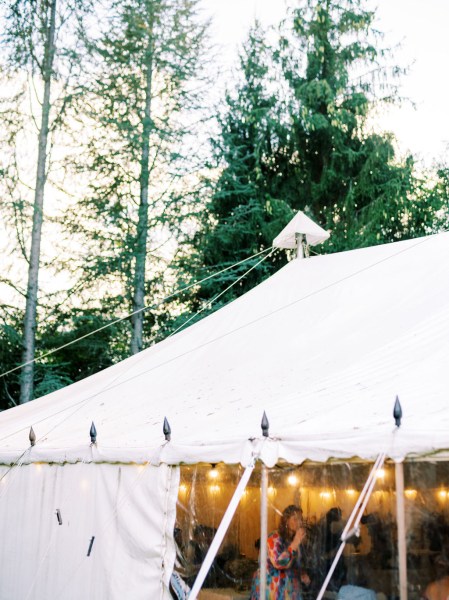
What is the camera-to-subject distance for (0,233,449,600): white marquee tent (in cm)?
460

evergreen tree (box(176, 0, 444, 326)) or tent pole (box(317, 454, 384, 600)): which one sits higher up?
evergreen tree (box(176, 0, 444, 326))

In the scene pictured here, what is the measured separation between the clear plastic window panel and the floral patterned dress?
0.05 ft

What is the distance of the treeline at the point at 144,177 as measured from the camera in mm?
→ 15297

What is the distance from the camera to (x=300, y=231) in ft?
29.5

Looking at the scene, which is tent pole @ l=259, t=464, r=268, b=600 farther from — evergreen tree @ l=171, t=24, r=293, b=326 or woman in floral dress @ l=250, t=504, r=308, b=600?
evergreen tree @ l=171, t=24, r=293, b=326

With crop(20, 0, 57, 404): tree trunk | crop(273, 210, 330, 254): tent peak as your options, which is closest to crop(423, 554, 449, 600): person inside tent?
crop(273, 210, 330, 254): tent peak

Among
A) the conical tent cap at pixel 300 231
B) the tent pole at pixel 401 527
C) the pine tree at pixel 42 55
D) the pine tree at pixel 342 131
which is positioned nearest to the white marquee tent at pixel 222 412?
the tent pole at pixel 401 527

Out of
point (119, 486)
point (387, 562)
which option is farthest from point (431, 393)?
point (119, 486)

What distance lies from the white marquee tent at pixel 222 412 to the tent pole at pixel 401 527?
0.91ft

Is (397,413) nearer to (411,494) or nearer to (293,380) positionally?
(411,494)

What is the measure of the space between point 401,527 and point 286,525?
1.07m

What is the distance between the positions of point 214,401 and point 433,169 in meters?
14.4

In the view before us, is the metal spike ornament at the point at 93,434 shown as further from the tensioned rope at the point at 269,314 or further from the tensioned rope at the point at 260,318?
the tensioned rope at the point at 269,314

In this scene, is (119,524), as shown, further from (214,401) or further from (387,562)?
(387,562)
